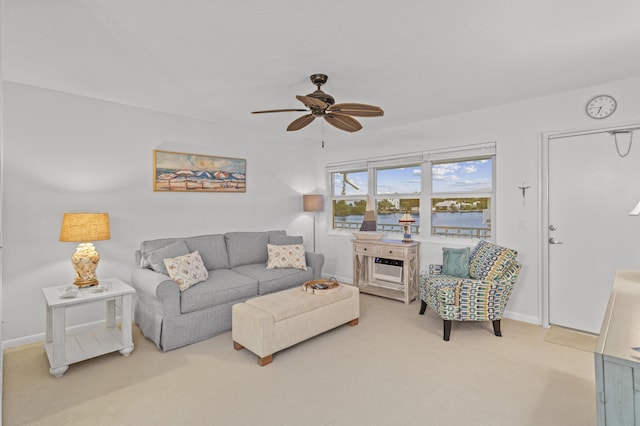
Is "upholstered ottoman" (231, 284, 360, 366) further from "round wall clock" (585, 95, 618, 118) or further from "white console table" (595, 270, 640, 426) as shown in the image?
"round wall clock" (585, 95, 618, 118)

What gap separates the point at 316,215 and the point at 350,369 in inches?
134

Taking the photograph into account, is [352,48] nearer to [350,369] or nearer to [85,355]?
[350,369]

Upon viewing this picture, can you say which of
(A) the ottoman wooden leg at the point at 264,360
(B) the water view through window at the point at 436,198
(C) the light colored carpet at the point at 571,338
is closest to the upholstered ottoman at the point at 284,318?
(A) the ottoman wooden leg at the point at 264,360

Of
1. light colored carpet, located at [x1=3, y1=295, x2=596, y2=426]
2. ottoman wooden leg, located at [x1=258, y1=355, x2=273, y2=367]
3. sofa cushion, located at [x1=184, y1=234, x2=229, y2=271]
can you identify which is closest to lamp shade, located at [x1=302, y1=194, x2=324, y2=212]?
sofa cushion, located at [x1=184, y1=234, x2=229, y2=271]

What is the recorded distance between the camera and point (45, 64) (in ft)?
8.46

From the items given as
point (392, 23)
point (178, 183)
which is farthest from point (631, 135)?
point (178, 183)

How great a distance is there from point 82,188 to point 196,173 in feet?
4.11

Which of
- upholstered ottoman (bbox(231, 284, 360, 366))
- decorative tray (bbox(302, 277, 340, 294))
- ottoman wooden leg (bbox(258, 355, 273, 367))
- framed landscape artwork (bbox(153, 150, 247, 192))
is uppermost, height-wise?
framed landscape artwork (bbox(153, 150, 247, 192))

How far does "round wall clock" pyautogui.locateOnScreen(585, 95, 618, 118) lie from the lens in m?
3.04

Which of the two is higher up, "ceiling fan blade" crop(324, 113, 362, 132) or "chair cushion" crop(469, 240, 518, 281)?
"ceiling fan blade" crop(324, 113, 362, 132)

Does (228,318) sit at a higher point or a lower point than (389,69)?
lower

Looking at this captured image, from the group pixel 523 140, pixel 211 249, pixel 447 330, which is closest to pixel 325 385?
pixel 447 330

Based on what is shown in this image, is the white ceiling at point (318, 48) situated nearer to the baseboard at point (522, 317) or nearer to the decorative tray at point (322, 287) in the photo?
the decorative tray at point (322, 287)

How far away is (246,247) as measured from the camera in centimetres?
430
